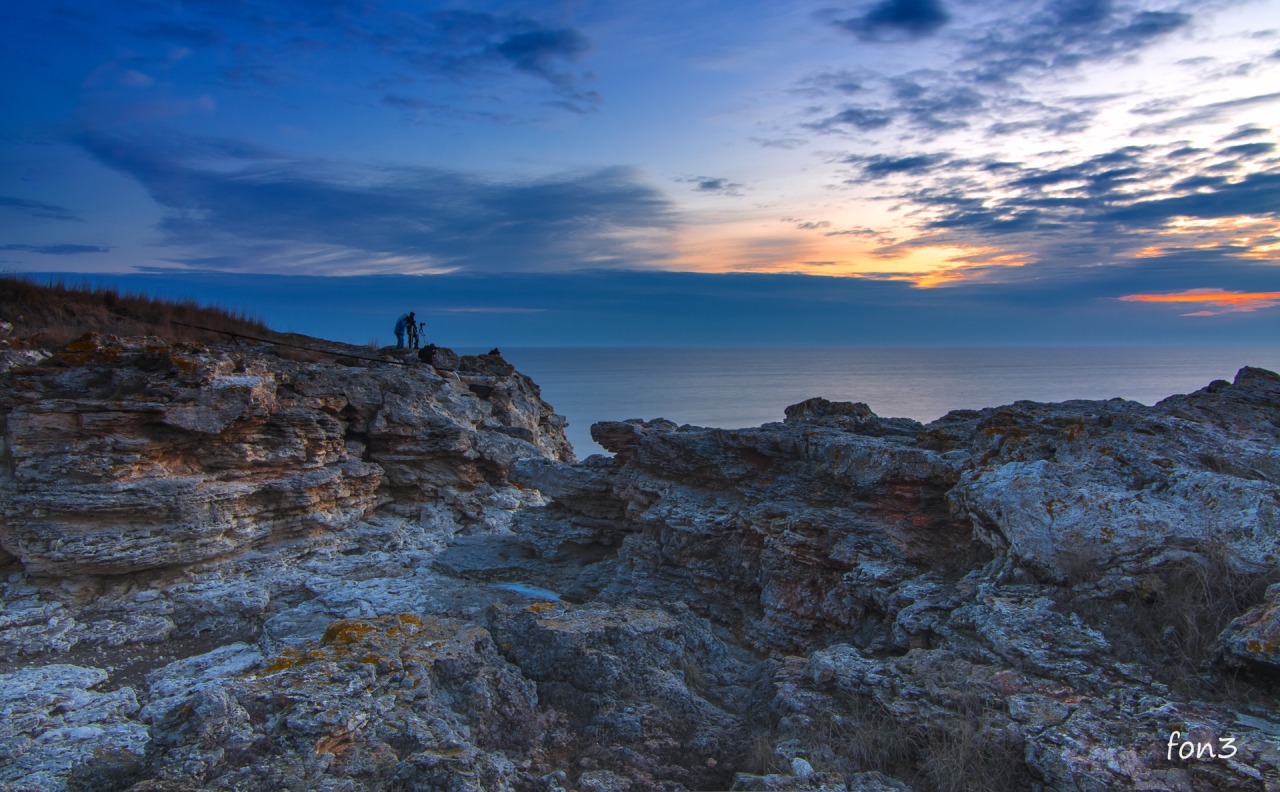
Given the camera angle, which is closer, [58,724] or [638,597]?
[58,724]

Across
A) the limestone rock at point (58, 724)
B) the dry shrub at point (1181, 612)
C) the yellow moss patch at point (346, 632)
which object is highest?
the dry shrub at point (1181, 612)

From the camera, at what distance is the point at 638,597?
417 inches

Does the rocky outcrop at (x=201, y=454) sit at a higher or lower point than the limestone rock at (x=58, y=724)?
higher

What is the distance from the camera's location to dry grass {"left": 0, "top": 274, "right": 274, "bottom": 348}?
66.4 feet

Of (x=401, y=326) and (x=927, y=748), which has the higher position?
(x=401, y=326)

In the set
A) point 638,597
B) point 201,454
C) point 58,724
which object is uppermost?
point 201,454

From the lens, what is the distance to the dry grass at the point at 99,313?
66.4 feet

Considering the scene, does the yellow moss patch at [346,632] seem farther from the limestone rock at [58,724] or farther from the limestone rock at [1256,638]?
the limestone rock at [1256,638]

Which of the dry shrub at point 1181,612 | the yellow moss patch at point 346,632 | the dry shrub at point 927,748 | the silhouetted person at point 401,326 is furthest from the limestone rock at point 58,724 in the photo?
the silhouetted person at point 401,326

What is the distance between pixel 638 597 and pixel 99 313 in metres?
22.5

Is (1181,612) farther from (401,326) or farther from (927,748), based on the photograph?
(401,326)

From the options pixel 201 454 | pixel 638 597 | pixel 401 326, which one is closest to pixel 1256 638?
pixel 638 597

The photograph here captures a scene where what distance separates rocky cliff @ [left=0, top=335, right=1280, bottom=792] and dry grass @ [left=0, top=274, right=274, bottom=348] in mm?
8471

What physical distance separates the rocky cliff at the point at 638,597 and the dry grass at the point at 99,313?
8.47 metres
